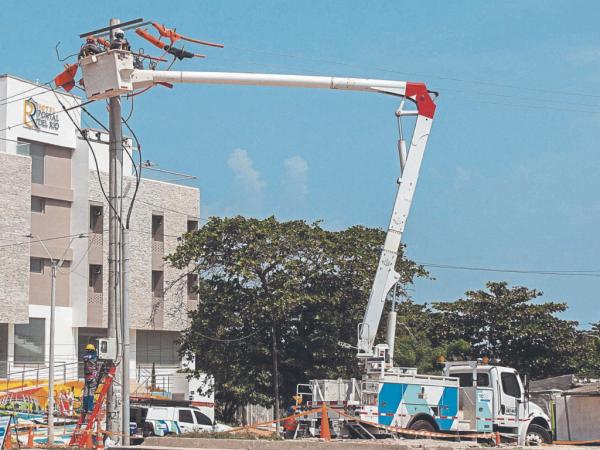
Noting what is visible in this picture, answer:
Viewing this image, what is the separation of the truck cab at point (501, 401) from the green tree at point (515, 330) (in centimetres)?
2206

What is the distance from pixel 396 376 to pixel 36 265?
1336 inches

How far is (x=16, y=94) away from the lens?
55875 millimetres

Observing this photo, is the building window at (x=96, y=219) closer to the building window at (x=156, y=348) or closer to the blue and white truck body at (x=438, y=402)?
the building window at (x=156, y=348)

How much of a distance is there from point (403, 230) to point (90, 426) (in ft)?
31.6

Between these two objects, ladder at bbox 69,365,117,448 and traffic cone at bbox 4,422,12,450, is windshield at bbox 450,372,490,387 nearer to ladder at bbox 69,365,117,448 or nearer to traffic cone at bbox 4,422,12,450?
ladder at bbox 69,365,117,448

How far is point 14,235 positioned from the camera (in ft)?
175

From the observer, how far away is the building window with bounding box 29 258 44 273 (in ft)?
182

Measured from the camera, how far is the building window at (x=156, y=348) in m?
62.4

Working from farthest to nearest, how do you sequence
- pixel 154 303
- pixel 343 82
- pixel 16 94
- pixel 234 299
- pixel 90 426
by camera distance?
pixel 154 303, pixel 16 94, pixel 234 299, pixel 343 82, pixel 90 426

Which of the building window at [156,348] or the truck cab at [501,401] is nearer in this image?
the truck cab at [501,401]

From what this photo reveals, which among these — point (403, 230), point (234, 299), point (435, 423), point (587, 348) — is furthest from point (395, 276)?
point (587, 348)

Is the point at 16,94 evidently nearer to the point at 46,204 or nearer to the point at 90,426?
the point at 46,204

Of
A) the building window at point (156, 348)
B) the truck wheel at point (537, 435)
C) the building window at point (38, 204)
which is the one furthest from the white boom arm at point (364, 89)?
the building window at point (156, 348)

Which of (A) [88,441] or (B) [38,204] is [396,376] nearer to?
(A) [88,441]
